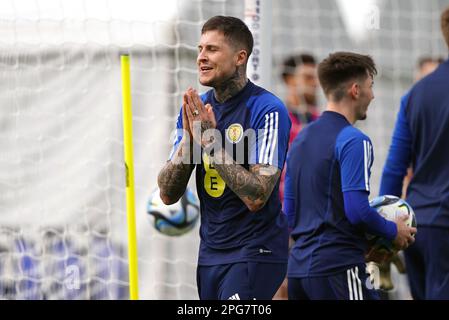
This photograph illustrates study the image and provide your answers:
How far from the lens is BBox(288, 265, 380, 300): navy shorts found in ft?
16.9

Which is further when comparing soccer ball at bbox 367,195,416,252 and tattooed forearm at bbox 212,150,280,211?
soccer ball at bbox 367,195,416,252

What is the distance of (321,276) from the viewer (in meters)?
5.18

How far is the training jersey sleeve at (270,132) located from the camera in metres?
4.35

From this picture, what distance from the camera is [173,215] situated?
6.34 metres

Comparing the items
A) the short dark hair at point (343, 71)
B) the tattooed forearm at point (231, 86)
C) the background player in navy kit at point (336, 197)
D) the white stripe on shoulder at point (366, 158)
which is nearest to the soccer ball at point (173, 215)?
the background player in navy kit at point (336, 197)

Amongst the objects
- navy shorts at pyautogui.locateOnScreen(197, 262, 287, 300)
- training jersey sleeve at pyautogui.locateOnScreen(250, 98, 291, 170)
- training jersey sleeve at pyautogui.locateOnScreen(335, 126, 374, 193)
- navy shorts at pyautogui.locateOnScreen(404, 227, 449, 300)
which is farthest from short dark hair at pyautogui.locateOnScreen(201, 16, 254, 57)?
navy shorts at pyautogui.locateOnScreen(404, 227, 449, 300)

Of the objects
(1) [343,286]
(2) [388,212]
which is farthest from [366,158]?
(1) [343,286]

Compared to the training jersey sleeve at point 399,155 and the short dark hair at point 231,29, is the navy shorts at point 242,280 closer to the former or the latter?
the short dark hair at point 231,29

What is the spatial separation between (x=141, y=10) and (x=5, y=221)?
2.06 m

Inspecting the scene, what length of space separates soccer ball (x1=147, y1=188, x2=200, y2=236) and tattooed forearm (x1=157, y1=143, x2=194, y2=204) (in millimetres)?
1723

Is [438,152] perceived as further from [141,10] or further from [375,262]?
[141,10]

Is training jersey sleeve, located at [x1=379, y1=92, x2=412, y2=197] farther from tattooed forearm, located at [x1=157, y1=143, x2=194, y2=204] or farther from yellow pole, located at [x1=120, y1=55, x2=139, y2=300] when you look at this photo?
tattooed forearm, located at [x1=157, y1=143, x2=194, y2=204]

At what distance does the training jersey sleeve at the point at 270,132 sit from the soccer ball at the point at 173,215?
1988 mm
